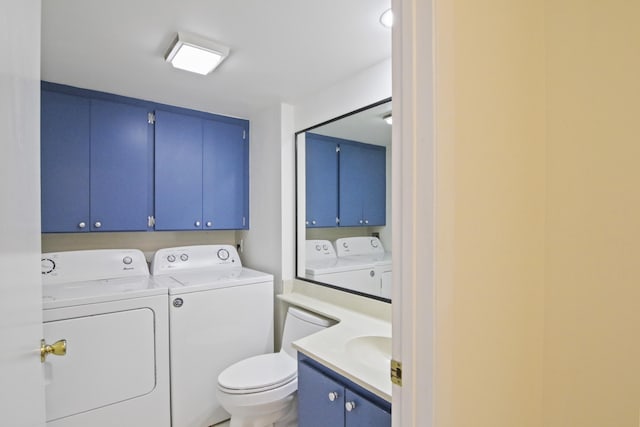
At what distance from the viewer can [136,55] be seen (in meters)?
1.71

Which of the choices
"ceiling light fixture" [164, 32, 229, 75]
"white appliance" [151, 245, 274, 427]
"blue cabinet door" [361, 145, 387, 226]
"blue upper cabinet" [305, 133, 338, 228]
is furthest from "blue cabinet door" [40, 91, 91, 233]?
"blue cabinet door" [361, 145, 387, 226]

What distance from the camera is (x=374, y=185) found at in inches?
80.4

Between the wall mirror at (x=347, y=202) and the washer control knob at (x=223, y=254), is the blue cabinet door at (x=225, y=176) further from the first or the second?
the wall mirror at (x=347, y=202)

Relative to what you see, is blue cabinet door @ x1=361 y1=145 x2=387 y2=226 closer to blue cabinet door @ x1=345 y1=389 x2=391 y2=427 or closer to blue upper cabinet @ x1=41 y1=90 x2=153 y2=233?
blue cabinet door @ x1=345 y1=389 x2=391 y2=427

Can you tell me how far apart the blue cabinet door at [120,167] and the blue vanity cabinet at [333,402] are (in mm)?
1685

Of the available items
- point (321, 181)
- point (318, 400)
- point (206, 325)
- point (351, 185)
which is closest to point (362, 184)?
point (351, 185)

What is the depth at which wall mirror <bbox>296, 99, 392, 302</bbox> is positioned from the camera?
193 cm

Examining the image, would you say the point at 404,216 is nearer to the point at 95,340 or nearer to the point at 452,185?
the point at 452,185

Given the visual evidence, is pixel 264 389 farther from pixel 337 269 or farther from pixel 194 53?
pixel 194 53

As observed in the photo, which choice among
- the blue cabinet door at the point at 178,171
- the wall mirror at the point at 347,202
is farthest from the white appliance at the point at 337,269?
the blue cabinet door at the point at 178,171

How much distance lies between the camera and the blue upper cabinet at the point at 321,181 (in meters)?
2.40

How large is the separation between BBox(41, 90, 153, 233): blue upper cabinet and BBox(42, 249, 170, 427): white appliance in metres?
0.31

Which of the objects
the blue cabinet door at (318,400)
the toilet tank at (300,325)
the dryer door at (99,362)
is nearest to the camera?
the blue cabinet door at (318,400)

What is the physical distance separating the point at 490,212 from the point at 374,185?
1233 mm
